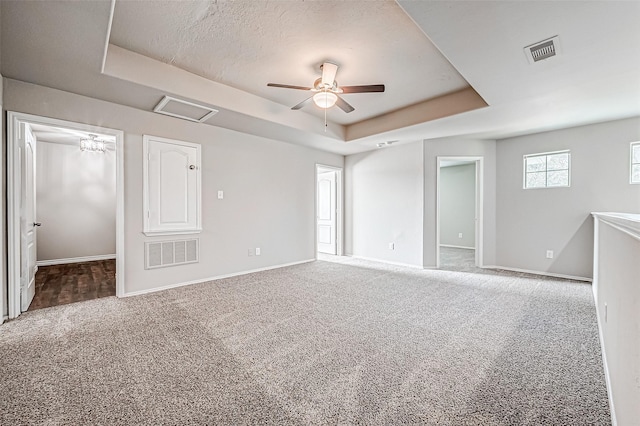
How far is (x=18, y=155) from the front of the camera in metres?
2.91

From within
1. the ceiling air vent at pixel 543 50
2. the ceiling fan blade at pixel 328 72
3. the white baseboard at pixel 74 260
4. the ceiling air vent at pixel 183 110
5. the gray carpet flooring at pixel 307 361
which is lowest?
the gray carpet flooring at pixel 307 361

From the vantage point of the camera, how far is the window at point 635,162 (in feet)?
13.0

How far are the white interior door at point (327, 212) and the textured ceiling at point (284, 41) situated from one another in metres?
3.55

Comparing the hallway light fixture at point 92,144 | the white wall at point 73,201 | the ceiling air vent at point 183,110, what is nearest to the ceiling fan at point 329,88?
the ceiling air vent at point 183,110

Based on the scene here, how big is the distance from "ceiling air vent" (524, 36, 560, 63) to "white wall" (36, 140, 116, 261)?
7.56 metres

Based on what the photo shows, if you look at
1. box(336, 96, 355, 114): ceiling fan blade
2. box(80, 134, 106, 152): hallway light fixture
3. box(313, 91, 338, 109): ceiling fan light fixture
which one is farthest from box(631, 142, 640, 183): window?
box(80, 134, 106, 152): hallway light fixture

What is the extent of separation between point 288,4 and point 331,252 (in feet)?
18.0

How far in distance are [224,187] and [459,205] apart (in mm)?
6489

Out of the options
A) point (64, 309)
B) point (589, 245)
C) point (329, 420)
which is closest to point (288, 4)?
point (329, 420)

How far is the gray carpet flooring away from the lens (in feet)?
5.07

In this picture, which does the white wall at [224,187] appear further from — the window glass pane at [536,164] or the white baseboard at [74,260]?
the window glass pane at [536,164]

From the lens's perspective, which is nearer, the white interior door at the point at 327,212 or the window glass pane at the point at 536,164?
the window glass pane at the point at 536,164

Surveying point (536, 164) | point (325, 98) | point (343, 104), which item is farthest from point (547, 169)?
point (325, 98)

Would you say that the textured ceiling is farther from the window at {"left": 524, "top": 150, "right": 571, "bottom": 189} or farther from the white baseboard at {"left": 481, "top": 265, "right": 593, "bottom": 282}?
the white baseboard at {"left": 481, "top": 265, "right": 593, "bottom": 282}
